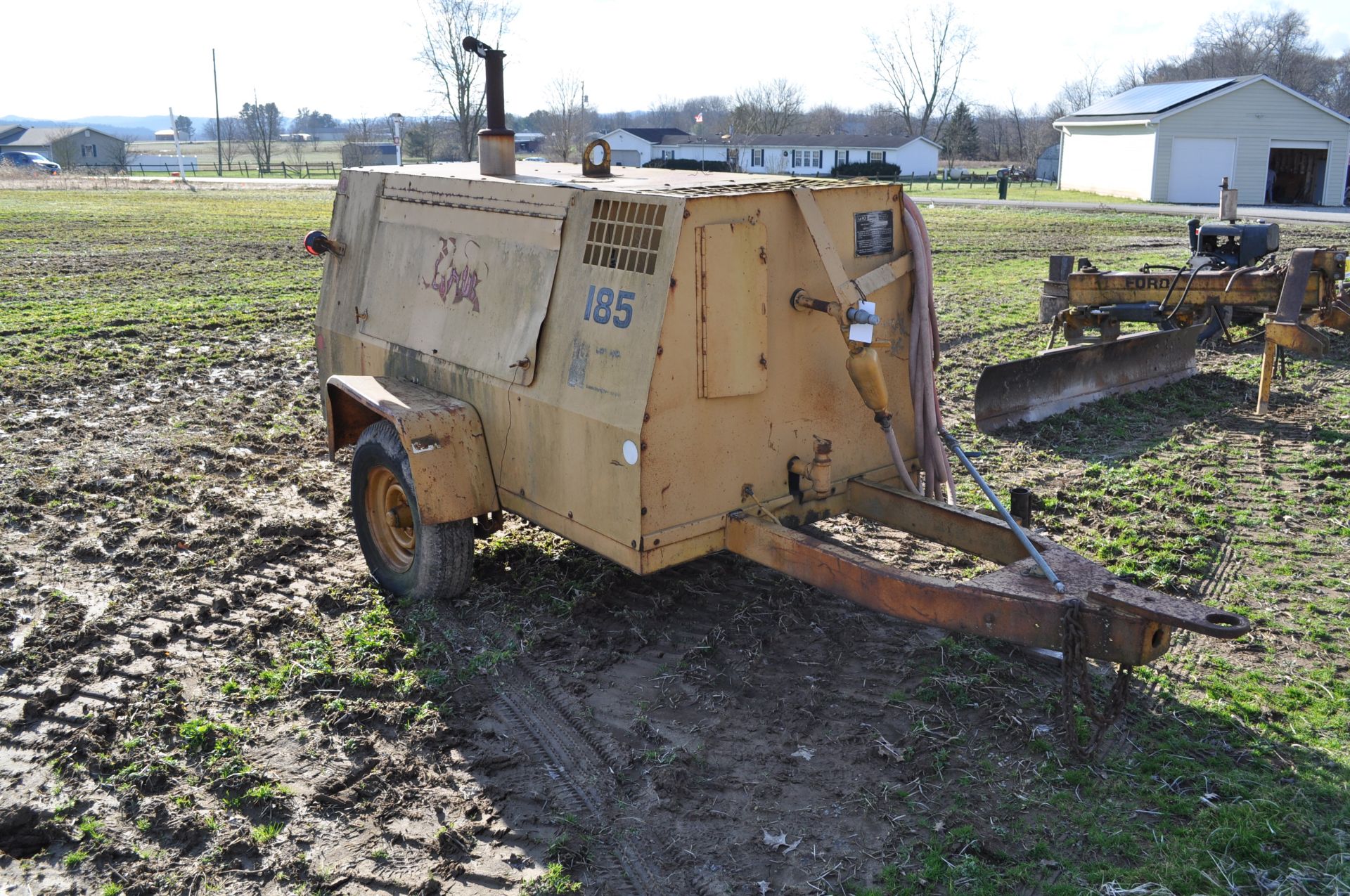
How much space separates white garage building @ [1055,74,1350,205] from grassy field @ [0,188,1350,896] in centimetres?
3295

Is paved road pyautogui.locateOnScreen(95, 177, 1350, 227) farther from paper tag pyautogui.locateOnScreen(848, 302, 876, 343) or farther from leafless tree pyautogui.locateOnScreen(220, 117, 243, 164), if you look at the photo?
leafless tree pyautogui.locateOnScreen(220, 117, 243, 164)

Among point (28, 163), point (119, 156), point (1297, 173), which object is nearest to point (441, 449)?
point (1297, 173)

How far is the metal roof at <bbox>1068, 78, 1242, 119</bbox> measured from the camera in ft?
124

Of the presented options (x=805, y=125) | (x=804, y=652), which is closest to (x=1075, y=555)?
(x=804, y=652)

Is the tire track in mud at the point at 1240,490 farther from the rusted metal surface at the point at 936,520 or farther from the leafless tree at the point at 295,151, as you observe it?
the leafless tree at the point at 295,151

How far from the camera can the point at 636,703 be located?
457 centimetres

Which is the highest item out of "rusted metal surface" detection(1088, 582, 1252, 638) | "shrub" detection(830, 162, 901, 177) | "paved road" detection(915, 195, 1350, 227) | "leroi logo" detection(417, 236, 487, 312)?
"shrub" detection(830, 162, 901, 177)

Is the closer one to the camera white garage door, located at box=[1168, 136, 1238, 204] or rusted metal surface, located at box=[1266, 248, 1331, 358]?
rusted metal surface, located at box=[1266, 248, 1331, 358]

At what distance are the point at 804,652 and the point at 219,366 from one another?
8.06m

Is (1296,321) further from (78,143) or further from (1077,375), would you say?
(78,143)

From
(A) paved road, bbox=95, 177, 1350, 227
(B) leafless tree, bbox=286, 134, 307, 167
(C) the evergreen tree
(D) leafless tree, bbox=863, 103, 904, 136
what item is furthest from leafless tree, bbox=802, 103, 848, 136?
(A) paved road, bbox=95, 177, 1350, 227

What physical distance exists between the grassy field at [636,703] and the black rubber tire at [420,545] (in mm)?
161

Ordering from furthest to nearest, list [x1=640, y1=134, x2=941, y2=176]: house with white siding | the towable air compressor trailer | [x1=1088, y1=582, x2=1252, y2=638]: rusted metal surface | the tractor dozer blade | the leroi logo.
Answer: [x1=640, y1=134, x2=941, y2=176]: house with white siding, the tractor dozer blade, the leroi logo, the towable air compressor trailer, [x1=1088, y1=582, x2=1252, y2=638]: rusted metal surface

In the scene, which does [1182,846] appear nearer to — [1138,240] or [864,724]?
[864,724]
